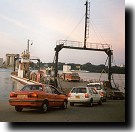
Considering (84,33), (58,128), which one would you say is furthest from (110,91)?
(58,128)

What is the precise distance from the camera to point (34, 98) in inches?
431

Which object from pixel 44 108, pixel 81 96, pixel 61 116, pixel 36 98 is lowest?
pixel 61 116

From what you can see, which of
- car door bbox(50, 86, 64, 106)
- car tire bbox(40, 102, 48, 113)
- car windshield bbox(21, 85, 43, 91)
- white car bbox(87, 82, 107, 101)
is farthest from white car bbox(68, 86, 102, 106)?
car windshield bbox(21, 85, 43, 91)

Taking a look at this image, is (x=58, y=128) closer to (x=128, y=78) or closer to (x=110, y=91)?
(x=128, y=78)

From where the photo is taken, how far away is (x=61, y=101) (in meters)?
13.0

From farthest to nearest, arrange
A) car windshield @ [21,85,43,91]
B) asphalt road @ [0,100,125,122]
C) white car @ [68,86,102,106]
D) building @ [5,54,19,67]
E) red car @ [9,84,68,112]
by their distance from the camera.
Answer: white car @ [68,86,102,106]
building @ [5,54,19,67]
car windshield @ [21,85,43,91]
red car @ [9,84,68,112]
asphalt road @ [0,100,125,122]

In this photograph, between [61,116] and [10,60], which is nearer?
[61,116]

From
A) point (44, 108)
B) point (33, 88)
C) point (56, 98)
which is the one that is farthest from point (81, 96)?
point (33, 88)

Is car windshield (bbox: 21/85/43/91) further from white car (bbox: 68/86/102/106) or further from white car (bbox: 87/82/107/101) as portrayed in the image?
white car (bbox: 87/82/107/101)

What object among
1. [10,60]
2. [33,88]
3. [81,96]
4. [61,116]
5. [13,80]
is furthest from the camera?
[81,96]

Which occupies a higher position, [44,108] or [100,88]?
[100,88]

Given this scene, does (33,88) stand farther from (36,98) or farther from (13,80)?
(13,80)

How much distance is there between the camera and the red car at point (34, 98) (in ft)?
35.9

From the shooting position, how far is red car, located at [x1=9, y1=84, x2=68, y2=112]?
11.0m
